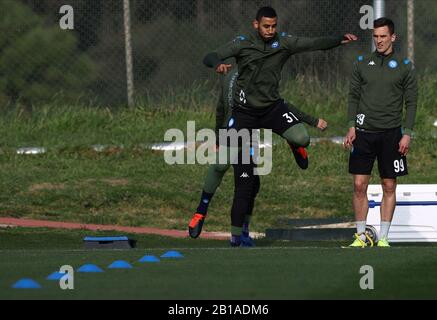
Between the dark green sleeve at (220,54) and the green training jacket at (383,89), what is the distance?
110 centimetres

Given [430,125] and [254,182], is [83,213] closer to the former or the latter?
[254,182]

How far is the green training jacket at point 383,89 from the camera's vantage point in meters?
11.2

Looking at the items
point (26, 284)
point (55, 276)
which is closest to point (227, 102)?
point (55, 276)

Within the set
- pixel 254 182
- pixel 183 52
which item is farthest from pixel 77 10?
pixel 254 182

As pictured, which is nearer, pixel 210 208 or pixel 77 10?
pixel 210 208

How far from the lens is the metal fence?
19.2 meters

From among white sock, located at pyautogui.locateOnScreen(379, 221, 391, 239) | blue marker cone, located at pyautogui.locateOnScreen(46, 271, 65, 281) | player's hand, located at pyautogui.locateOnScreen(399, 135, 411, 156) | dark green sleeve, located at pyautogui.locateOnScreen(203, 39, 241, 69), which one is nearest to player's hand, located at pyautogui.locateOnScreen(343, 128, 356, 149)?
player's hand, located at pyautogui.locateOnScreen(399, 135, 411, 156)

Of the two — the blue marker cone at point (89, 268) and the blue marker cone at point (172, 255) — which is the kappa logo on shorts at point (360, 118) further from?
the blue marker cone at point (89, 268)

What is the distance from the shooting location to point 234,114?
38.2 ft

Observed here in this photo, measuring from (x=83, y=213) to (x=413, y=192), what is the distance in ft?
15.0

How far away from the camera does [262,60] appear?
1146 cm

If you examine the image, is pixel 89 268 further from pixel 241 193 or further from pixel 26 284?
pixel 241 193

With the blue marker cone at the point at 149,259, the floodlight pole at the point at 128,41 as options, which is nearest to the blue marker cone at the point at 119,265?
the blue marker cone at the point at 149,259

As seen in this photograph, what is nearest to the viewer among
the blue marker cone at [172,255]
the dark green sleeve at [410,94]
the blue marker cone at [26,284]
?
the blue marker cone at [26,284]
